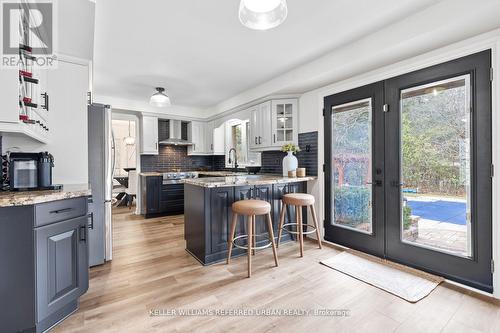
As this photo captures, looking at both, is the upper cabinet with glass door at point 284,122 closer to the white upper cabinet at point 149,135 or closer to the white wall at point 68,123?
the white wall at point 68,123

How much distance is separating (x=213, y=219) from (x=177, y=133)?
368 centimetres

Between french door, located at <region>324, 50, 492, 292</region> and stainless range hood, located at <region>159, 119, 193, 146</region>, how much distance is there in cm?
370

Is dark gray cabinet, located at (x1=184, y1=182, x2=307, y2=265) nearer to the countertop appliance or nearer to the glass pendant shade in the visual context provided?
the countertop appliance

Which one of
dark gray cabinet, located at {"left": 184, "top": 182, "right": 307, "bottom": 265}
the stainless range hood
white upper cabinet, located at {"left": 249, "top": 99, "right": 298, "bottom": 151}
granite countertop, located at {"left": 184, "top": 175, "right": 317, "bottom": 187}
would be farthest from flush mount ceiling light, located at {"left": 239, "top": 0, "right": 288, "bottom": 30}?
the stainless range hood

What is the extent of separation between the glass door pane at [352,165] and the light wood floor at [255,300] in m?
0.64

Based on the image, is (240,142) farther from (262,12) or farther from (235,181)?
(262,12)

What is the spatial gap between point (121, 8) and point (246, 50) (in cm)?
134

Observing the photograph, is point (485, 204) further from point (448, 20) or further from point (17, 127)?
point (17, 127)

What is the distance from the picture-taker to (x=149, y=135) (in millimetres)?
5309

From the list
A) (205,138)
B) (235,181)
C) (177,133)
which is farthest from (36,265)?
(205,138)

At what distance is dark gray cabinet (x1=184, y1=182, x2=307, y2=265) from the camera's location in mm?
2705

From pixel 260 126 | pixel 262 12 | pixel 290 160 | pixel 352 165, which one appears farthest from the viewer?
pixel 260 126

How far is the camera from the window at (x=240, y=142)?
5.08 metres

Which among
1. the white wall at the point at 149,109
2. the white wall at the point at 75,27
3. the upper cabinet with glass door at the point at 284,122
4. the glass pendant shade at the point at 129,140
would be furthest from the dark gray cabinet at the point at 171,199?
the glass pendant shade at the point at 129,140
